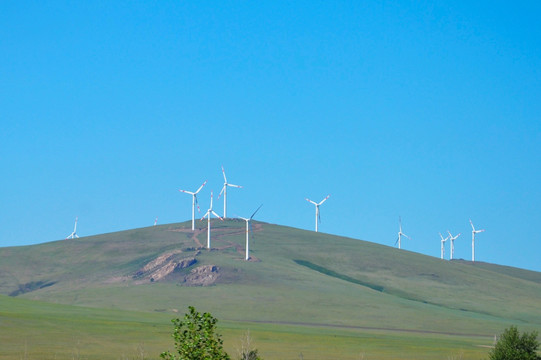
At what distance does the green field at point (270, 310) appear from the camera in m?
77.3

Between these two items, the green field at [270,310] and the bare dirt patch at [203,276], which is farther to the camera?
the bare dirt patch at [203,276]

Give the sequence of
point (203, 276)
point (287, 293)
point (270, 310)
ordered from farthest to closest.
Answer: point (203, 276) < point (287, 293) < point (270, 310)

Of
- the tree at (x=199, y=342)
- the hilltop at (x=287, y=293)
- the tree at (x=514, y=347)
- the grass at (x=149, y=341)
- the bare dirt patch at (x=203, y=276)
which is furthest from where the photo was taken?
the bare dirt patch at (x=203, y=276)

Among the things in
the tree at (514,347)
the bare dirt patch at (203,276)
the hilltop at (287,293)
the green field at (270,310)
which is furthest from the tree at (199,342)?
the bare dirt patch at (203,276)

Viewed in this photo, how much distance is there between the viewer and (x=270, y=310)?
A: 463ft

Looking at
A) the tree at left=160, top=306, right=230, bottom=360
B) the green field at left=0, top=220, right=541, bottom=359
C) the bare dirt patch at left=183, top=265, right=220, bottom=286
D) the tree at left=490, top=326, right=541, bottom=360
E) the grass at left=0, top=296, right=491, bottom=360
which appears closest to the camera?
the tree at left=160, top=306, right=230, bottom=360

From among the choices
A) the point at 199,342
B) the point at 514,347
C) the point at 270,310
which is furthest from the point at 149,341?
the point at 270,310

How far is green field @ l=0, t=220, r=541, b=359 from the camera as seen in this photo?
3044 inches

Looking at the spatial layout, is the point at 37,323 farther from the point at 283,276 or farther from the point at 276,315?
the point at 283,276

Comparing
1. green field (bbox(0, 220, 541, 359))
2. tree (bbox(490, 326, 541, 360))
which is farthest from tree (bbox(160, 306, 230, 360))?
green field (bbox(0, 220, 541, 359))

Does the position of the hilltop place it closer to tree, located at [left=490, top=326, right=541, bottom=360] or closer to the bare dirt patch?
the bare dirt patch

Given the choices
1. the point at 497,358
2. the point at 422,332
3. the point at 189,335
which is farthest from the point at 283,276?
the point at 189,335

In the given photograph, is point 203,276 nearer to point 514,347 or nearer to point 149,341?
point 149,341

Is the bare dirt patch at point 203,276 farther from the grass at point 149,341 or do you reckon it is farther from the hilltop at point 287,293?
the grass at point 149,341
